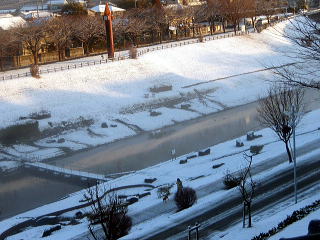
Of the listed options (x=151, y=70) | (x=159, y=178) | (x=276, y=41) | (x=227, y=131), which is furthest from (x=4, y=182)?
(x=276, y=41)

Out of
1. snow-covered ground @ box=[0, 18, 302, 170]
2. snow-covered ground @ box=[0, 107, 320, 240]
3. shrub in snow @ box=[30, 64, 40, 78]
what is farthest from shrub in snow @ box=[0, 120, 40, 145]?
snow-covered ground @ box=[0, 107, 320, 240]

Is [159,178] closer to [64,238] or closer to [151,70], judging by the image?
[64,238]

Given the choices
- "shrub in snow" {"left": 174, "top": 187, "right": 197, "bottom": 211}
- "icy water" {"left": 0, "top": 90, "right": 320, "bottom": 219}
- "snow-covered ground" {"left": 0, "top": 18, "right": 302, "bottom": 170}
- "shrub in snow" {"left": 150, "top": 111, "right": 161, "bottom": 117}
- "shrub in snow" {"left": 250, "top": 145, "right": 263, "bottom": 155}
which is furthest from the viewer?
"shrub in snow" {"left": 150, "top": 111, "right": 161, "bottom": 117}

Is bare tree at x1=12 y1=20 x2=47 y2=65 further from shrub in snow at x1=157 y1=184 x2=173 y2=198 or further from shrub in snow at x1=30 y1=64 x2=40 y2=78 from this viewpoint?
shrub in snow at x1=157 y1=184 x2=173 y2=198

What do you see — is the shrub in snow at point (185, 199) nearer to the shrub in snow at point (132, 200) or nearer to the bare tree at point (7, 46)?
the shrub in snow at point (132, 200)

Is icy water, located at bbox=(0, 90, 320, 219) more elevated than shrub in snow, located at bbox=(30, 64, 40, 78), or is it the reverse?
shrub in snow, located at bbox=(30, 64, 40, 78)

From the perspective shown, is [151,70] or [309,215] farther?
[151,70]
